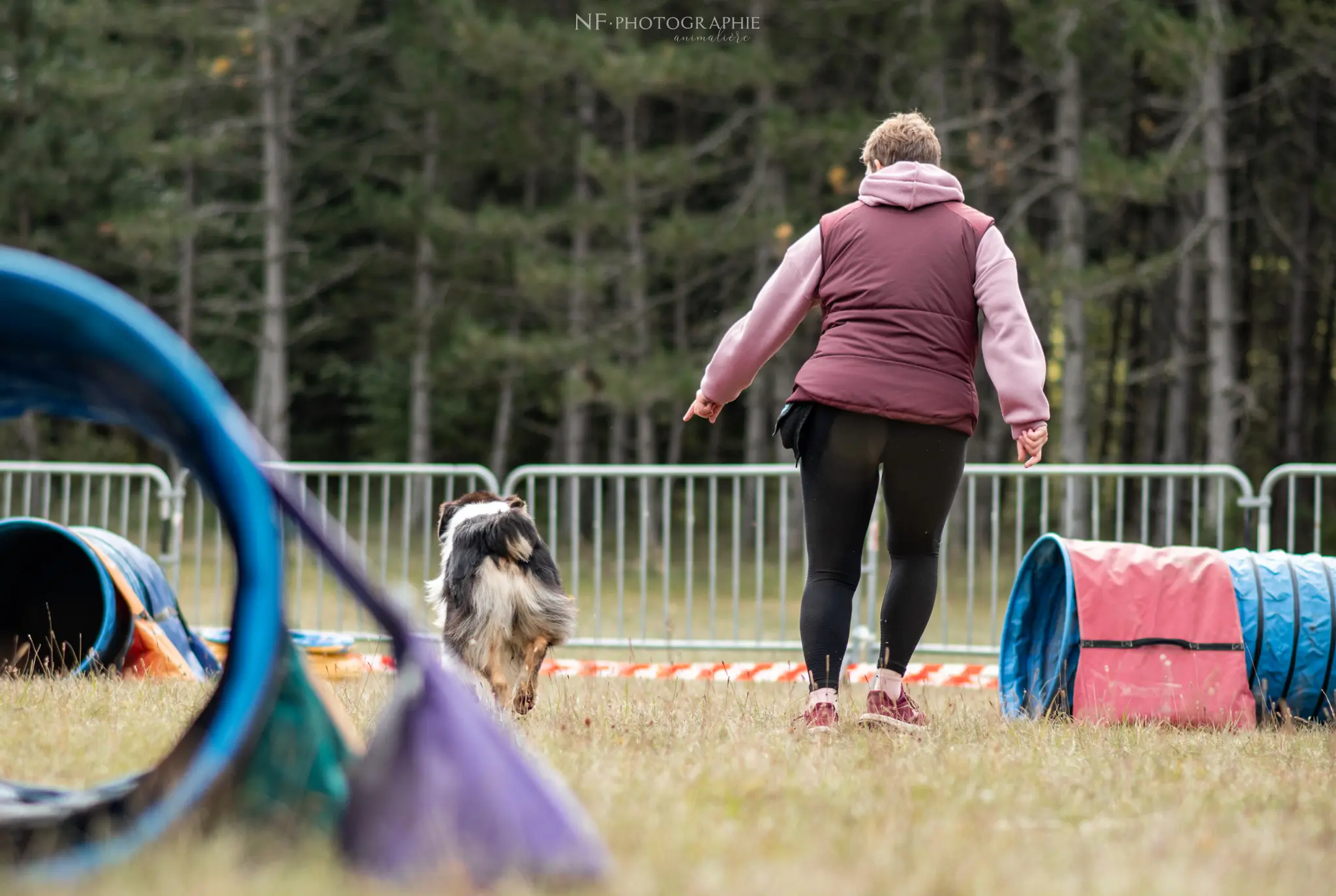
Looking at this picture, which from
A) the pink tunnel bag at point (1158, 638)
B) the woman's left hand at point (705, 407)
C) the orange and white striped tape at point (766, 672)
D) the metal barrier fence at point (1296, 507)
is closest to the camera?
the woman's left hand at point (705, 407)

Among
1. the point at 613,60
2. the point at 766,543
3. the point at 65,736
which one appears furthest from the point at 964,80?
the point at 65,736

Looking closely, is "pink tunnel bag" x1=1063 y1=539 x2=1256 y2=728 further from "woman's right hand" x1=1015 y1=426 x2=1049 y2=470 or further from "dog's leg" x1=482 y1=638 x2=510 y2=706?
"dog's leg" x1=482 y1=638 x2=510 y2=706

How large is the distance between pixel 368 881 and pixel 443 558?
130 inches

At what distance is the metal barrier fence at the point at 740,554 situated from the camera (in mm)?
8562

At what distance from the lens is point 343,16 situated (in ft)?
66.2

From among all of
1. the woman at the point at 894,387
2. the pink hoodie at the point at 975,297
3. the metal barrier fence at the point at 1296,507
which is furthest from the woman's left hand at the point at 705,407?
the metal barrier fence at the point at 1296,507

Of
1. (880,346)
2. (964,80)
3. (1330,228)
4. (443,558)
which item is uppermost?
(964,80)

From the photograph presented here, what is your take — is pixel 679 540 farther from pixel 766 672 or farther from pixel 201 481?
pixel 201 481

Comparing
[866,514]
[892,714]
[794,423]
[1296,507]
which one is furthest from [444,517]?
[1296,507]

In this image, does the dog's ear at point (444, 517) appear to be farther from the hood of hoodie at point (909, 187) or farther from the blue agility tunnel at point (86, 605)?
the hood of hoodie at point (909, 187)

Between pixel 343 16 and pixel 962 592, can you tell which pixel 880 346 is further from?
pixel 343 16

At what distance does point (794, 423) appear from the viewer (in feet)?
14.0

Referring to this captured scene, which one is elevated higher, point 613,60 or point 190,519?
point 613,60

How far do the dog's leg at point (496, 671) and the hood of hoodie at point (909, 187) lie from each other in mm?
2165
